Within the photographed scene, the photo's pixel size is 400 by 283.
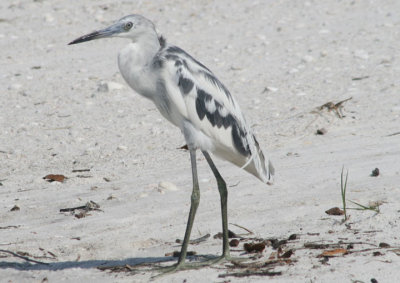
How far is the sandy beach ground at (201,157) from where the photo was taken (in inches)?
199

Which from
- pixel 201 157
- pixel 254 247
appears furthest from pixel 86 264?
pixel 201 157

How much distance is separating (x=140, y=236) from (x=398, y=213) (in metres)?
1.75

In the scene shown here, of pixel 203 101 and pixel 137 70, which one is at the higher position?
pixel 137 70

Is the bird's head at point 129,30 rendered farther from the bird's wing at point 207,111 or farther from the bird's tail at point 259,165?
the bird's tail at point 259,165

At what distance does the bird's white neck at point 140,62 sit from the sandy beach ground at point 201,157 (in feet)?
3.71

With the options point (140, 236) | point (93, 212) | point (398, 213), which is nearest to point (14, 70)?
point (93, 212)

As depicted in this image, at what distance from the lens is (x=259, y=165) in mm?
5227

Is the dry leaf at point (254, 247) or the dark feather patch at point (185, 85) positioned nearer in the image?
the dark feather patch at point (185, 85)

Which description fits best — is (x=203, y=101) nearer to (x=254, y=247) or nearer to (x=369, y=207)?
(x=254, y=247)

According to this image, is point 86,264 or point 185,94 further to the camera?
point 86,264

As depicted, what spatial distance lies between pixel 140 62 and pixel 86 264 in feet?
4.36

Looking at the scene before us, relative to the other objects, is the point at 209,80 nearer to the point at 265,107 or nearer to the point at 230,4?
the point at 265,107

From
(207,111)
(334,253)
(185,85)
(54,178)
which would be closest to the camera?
(334,253)

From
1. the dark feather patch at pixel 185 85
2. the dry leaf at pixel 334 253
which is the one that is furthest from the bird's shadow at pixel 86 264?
the dark feather patch at pixel 185 85
